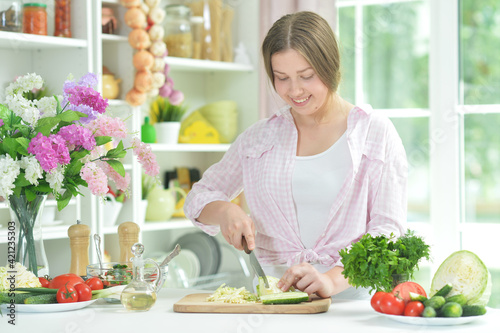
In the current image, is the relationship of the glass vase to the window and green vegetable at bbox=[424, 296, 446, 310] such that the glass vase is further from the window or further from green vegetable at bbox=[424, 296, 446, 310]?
the window

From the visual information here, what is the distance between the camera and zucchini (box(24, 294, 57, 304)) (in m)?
1.66

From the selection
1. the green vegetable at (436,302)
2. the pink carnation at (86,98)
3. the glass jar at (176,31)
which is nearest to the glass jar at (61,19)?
the glass jar at (176,31)

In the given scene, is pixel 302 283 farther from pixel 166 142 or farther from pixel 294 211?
pixel 166 142

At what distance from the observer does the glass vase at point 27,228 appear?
1.76 meters

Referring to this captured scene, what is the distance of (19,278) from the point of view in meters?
1.71

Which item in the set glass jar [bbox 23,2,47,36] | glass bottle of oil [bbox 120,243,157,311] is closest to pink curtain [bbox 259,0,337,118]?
glass jar [bbox 23,2,47,36]

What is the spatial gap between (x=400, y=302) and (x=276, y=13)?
7.84 ft

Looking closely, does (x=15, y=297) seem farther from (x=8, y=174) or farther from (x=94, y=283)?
(x=8, y=174)

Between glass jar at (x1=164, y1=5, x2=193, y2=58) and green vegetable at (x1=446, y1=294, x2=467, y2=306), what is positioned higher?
glass jar at (x1=164, y1=5, x2=193, y2=58)

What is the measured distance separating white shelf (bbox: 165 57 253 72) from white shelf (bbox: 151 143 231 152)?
404 millimetres

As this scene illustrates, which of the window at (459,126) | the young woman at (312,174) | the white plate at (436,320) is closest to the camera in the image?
the white plate at (436,320)

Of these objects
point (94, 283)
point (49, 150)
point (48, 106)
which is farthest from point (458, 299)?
point (48, 106)

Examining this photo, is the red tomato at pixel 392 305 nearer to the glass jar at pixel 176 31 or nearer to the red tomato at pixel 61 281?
the red tomato at pixel 61 281

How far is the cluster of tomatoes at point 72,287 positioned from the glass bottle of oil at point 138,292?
0.10m
